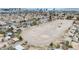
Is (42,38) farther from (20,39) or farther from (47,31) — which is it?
(20,39)
